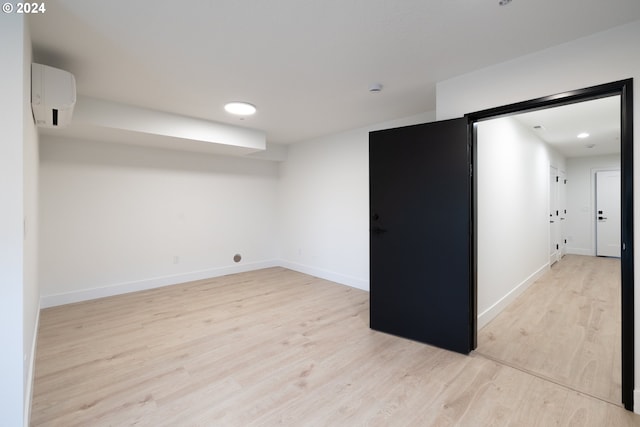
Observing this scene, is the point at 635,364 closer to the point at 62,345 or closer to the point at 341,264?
the point at 341,264

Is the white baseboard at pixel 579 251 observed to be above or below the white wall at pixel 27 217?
below

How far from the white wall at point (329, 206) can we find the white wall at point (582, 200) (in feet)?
20.2

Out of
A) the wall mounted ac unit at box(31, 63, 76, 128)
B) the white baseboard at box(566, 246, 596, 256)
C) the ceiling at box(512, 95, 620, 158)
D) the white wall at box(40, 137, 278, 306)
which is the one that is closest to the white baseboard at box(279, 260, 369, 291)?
the white wall at box(40, 137, 278, 306)

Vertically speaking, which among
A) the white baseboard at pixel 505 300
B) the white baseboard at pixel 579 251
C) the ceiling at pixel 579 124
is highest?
the ceiling at pixel 579 124

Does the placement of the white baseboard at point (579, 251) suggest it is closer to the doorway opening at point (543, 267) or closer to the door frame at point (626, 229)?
the doorway opening at point (543, 267)

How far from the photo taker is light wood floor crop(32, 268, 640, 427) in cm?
183

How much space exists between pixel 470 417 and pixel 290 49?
112 inches

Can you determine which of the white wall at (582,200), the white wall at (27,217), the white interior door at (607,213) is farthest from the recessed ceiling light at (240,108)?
the white interior door at (607,213)

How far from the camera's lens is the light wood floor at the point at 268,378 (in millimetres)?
1832

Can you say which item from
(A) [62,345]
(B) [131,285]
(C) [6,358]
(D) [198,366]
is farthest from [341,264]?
(C) [6,358]

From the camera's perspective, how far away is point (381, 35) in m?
2.06

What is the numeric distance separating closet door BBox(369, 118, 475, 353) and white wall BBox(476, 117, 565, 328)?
528 millimetres

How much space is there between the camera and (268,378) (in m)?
2.24

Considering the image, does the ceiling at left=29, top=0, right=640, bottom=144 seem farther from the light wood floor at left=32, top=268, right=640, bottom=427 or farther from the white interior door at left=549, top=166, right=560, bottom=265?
the white interior door at left=549, top=166, right=560, bottom=265
